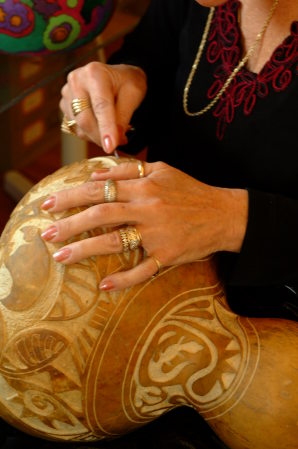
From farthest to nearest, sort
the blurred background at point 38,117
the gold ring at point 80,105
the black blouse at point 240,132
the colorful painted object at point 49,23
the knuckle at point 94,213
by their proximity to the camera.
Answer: the blurred background at point 38,117, the colorful painted object at point 49,23, the gold ring at point 80,105, the black blouse at point 240,132, the knuckle at point 94,213

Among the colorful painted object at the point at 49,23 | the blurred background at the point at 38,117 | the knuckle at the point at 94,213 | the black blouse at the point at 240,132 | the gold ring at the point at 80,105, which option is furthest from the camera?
the blurred background at the point at 38,117

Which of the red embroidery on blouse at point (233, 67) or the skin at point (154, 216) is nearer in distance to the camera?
the skin at point (154, 216)

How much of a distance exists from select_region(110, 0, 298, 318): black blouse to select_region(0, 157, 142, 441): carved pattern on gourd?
0.62 feet

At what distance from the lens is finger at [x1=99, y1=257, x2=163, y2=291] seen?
0.76 metres

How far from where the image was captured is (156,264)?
77 centimetres

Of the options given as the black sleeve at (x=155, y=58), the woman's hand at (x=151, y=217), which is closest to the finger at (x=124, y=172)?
the woman's hand at (x=151, y=217)

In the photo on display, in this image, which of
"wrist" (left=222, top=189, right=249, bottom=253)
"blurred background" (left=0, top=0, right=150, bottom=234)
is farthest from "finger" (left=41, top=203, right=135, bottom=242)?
"blurred background" (left=0, top=0, right=150, bottom=234)

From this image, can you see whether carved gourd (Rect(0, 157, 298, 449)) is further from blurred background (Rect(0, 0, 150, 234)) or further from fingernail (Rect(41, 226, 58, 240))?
blurred background (Rect(0, 0, 150, 234))

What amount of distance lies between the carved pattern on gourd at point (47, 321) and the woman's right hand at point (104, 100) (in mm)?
177

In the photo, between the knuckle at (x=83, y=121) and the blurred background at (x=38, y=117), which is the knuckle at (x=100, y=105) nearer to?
the knuckle at (x=83, y=121)

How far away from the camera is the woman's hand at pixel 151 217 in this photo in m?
0.75

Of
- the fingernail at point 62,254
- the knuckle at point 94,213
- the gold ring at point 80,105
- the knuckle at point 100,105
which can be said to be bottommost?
the fingernail at point 62,254

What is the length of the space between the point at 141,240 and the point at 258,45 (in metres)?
0.42

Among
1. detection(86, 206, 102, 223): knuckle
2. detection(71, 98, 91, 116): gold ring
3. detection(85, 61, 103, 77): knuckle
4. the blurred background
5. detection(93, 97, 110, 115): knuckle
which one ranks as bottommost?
the blurred background
